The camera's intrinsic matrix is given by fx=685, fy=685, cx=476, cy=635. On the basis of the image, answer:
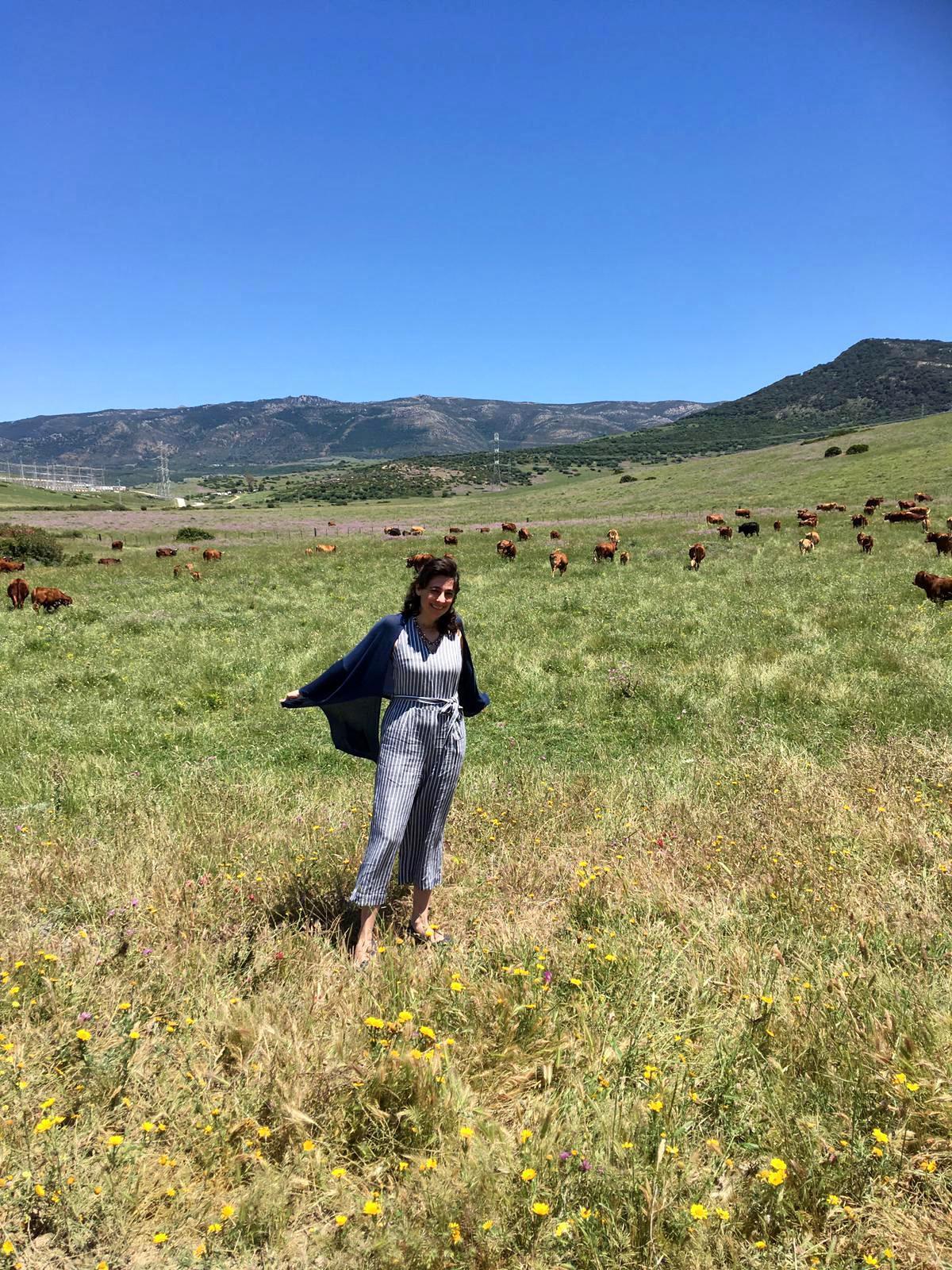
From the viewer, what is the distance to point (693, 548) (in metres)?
23.8

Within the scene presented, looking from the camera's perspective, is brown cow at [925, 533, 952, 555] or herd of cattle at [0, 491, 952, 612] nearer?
herd of cattle at [0, 491, 952, 612]

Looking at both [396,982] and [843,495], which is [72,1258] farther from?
[843,495]

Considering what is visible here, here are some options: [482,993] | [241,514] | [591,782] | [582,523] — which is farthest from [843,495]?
[241,514]

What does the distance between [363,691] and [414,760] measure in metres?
0.56

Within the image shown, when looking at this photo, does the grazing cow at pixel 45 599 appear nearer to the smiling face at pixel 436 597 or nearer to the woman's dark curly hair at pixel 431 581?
the woman's dark curly hair at pixel 431 581

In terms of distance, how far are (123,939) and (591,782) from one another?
14.8ft

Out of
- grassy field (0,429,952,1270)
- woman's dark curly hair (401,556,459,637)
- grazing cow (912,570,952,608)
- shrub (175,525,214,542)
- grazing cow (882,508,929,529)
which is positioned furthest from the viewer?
shrub (175,525,214,542)

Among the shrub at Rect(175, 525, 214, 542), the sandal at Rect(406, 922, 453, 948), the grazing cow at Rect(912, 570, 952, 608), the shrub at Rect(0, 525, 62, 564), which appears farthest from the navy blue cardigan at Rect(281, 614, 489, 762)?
the shrub at Rect(175, 525, 214, 542)

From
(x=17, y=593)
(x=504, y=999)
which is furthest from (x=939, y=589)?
(x=17, y=593)

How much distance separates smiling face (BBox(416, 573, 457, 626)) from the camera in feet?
13.9

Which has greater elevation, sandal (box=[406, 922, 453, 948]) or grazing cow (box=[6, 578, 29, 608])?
grazing cow (box=[6, 578, 29, 608])

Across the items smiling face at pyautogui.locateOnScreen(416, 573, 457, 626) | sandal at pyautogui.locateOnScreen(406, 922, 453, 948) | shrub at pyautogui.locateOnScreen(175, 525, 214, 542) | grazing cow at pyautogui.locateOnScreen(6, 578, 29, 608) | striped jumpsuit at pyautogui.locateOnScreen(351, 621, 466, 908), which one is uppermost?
shrub at pyautogui.locateOnScreen(175, 525, 214, 542)

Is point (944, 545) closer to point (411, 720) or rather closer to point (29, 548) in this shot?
point (411, 720)

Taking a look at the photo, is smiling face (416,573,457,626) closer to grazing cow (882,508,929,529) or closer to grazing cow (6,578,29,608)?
grazing cow (6,578,29,608)
